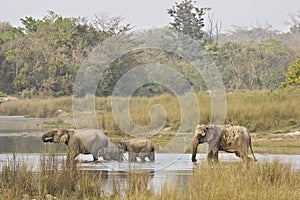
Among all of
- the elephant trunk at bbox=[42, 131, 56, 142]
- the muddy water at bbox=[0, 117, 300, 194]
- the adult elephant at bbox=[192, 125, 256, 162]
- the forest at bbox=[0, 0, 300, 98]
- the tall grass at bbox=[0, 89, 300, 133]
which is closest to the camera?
the muddy water at bbox=[0, 117, 300, 194]

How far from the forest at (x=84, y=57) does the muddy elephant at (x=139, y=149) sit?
31108 mm

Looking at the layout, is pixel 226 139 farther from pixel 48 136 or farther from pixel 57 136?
pixel 48 136

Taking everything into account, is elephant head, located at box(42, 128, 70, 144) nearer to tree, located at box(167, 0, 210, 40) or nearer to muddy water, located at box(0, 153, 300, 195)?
muddy water, located at box(0, 153, 300, 195)

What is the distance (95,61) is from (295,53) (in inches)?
1035

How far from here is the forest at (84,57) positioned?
58125 mm

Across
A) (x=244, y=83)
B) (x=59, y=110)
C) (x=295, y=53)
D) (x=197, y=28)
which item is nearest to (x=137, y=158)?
(x=59, y=110)

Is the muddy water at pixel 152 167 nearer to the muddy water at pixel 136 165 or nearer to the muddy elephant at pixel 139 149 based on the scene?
the muddy water at pixel 136 165

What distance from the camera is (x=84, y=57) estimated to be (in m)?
63.2

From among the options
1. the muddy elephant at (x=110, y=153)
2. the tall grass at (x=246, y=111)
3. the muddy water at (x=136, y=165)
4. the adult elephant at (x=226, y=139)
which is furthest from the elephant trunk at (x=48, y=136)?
the tall grass at (x=246, y=111)

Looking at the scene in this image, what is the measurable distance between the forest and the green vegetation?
3836cm

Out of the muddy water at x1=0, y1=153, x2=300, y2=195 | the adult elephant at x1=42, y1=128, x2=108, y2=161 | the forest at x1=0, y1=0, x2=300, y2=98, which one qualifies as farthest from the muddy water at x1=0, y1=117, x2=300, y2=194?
the forest at x1=0, y1=0, x2=300, y2=98

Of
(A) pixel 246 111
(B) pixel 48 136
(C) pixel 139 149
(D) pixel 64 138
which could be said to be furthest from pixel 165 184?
(A) pixel 246 111

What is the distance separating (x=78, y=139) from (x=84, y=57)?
44.7 m

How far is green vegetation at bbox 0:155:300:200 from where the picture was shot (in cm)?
1018
